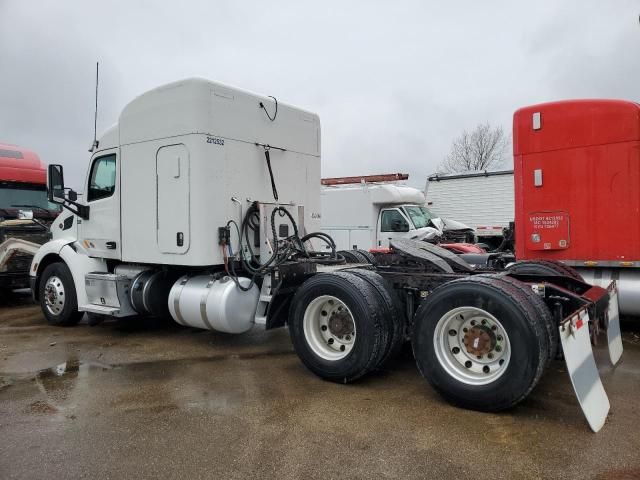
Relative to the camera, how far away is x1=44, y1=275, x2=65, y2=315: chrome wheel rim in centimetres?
808

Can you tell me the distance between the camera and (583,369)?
3977 millimetres

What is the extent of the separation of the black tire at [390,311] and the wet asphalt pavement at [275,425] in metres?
0.39

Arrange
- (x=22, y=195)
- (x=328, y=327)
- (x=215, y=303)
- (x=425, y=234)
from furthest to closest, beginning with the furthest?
(x=425, y=234) < (x=22, y=195) < (x=215, y=303) < (x=328, y=327)

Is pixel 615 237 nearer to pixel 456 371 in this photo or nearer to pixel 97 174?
pixel 456 371

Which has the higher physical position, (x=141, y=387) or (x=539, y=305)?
(x=539, y=305)

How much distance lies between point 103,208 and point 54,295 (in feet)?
5.68

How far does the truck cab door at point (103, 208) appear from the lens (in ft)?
24.5

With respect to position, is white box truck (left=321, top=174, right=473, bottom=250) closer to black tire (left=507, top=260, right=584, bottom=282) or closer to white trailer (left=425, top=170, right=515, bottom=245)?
white trailer (left=425, top=170, right=515, bottom=245)

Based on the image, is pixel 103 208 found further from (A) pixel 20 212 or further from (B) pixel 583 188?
(B) pixel 583 188

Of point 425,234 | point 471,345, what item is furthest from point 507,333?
point 425,234

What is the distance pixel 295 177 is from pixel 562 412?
15.6 feet

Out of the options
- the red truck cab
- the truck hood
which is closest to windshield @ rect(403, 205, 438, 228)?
the truck hood

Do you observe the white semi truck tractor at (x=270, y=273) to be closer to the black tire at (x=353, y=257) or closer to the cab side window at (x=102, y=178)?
the cab side window at (x=102, y=178)

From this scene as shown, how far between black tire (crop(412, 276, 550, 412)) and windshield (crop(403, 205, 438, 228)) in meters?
10.5
